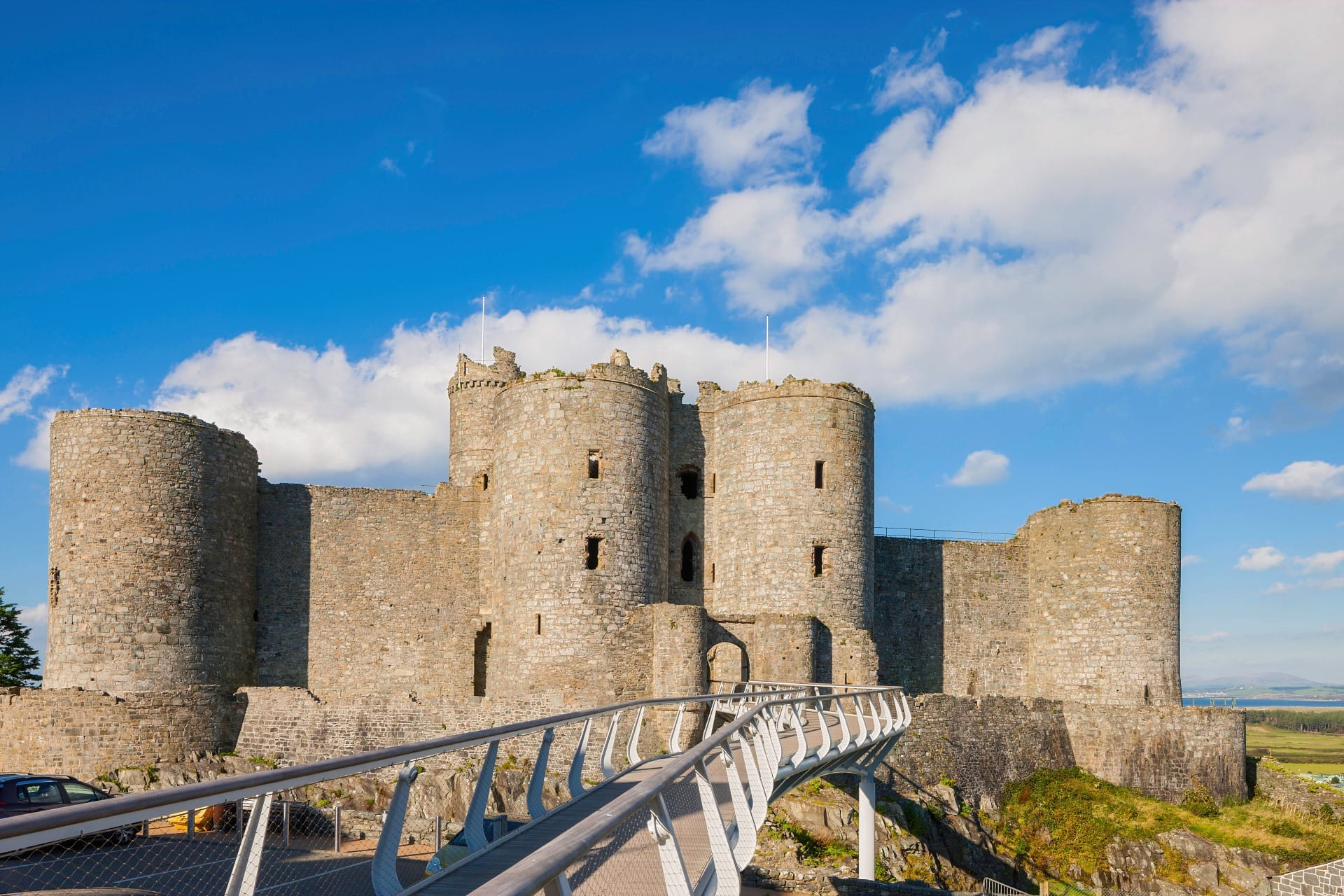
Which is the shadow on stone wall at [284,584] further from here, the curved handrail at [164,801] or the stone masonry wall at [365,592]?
the curved handrail at [164,801]

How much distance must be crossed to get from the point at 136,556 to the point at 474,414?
8981 millimetres

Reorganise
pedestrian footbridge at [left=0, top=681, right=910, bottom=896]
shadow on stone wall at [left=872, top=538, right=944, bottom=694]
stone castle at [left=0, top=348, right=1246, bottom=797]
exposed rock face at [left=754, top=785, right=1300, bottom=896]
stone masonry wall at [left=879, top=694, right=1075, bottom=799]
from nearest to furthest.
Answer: pedestrian footbridge at [left=0, top=681, right=910, bottom=896] < exposed rock face at [left=754, top=785, right=1300, bottom=896] < stone castle at [left=0, top=348, right=1246, bottom=797] < stone masonry wall at [left=879, top=694, right=1075, bottom=799] < shadow on stone wall at [left=872, top=538, right=944, bottom=694]

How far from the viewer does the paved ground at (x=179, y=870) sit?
700cm

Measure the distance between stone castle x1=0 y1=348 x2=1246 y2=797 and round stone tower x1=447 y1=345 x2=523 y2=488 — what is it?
0.24ft

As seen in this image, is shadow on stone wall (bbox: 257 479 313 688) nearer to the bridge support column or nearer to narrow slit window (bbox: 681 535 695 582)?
narrow slit window (bbox: 681 535 695 582)

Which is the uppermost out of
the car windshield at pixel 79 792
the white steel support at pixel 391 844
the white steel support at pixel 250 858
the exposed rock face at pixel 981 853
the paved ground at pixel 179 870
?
the white steel support at pixel 250 858

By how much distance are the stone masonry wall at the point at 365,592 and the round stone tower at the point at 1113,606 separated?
15.6 meters

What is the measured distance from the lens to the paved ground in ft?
23.0

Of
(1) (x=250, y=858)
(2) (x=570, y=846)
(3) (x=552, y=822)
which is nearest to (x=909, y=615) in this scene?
(3) (x=552, y=822)

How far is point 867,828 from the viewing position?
18.8 meters

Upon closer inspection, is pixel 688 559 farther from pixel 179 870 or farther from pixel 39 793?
pixel 179 870

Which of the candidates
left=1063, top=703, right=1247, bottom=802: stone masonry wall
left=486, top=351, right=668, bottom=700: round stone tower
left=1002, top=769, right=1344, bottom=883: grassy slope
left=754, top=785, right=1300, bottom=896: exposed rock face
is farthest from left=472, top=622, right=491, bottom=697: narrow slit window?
left=1063, top=703, right=1247, bottom=802: stone masonry wall

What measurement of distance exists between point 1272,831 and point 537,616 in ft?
58.8

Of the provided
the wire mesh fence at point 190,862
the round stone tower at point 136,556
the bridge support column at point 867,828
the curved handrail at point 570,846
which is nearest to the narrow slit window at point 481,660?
the round stone tower at point 136,556
